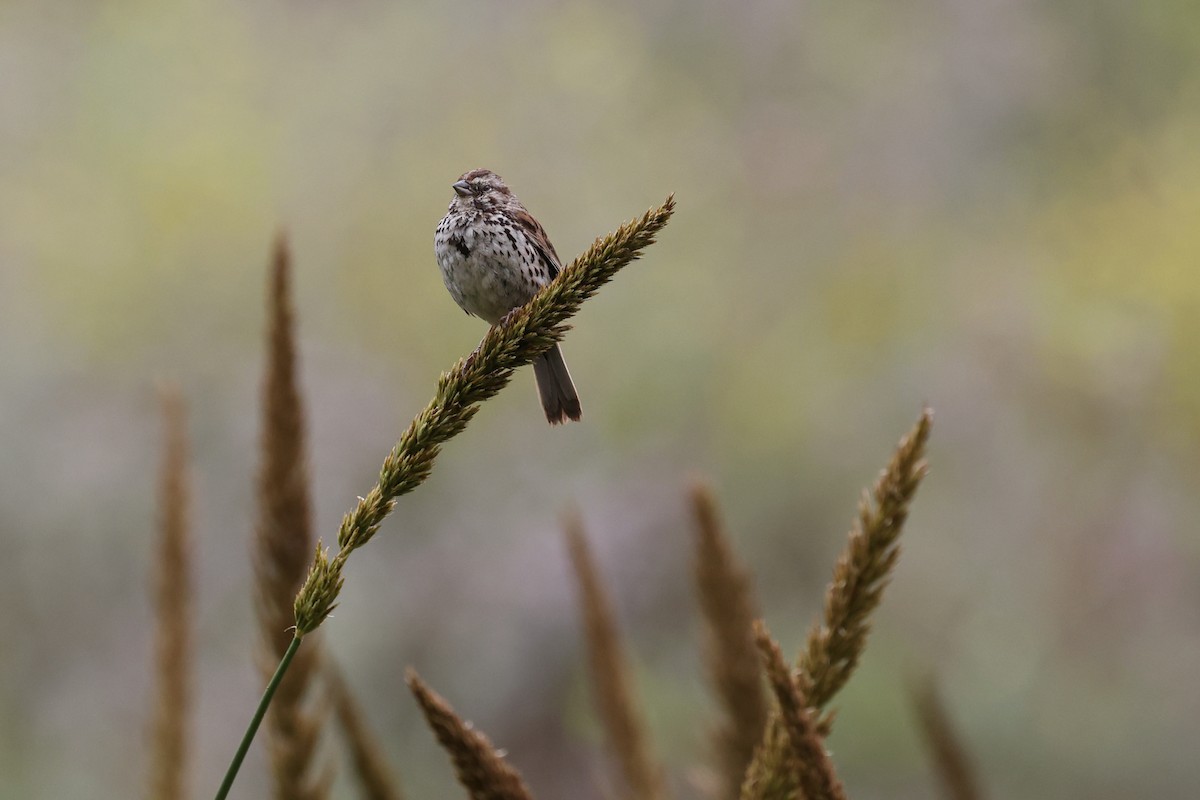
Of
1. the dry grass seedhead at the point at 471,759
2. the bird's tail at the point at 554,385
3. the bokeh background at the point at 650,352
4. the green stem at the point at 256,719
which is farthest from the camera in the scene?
the bokeh background at the point at 650,352

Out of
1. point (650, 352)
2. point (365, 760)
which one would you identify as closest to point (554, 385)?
point (365, 760)

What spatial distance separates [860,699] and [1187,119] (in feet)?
12.1

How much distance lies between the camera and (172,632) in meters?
1.02

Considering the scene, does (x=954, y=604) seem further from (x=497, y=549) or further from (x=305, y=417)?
(x=305, y=417)

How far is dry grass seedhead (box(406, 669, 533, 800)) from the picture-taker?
60cm

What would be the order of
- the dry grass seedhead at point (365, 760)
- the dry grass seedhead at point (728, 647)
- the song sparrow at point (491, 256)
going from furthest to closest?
the song sparrow at point (491, 256) < the dry grass seedhead at point (728, 647) < the dry grass seedhead at point (365, 760)

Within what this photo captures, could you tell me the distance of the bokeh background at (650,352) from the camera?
6.17 meters

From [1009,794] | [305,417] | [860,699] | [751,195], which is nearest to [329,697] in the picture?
[305,417]

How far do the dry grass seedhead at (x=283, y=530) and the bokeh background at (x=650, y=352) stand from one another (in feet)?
17.7

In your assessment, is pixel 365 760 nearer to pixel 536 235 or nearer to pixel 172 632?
pixel 172 632

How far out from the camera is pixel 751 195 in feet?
23.5

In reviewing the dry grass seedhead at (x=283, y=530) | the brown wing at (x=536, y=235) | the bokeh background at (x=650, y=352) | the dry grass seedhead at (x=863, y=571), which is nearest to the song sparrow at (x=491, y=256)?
the brown wing at (x=536, y=235)

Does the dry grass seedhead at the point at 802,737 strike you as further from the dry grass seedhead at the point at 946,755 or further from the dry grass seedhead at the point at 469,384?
the dry grass seedhead at the point at 946,755

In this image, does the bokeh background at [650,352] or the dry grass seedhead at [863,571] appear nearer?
the dry grass seedhead at [863,571]
